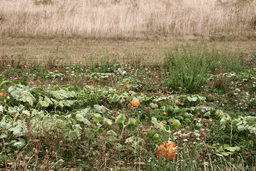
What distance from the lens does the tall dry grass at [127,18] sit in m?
9.38

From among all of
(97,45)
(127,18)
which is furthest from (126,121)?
(127,18)

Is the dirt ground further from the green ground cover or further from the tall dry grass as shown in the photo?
the green ground cover

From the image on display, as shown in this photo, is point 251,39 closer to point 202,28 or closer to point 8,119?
point 202,28

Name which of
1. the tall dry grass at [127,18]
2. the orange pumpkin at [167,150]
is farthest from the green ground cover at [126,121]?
the tall dry grass at [127,18]

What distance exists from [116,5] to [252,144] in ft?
32.3

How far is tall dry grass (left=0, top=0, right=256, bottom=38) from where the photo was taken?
9.38 m

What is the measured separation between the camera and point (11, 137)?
2.05 meters

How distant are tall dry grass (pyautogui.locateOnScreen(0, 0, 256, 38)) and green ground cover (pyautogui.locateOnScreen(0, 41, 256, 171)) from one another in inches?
183

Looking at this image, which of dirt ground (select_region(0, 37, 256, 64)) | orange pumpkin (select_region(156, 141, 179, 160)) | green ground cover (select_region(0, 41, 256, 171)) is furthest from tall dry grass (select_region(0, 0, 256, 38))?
orange pumpkin (select_region(156, 141, 179, 160))

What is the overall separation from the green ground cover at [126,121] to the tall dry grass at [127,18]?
464 centimetres

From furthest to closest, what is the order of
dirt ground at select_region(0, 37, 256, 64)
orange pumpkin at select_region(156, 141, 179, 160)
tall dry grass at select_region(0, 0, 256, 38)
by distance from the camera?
tall dry grass at select_region(0, 0, 256, 38)
dirt ground at select_region(0, 37, 256, 64)
orange pumpkin at select_region(156, 141, 179, 160)

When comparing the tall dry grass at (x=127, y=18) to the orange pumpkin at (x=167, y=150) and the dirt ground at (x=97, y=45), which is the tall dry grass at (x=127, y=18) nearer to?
the dirt ground at (x=97, y=45)

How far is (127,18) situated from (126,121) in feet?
27.2

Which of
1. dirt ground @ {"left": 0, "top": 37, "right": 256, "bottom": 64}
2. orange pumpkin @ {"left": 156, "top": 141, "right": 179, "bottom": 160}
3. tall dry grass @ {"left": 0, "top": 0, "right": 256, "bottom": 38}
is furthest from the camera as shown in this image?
tall dry grass @ {"left": 0, "top": 0, "right": 256, "bottom": 38}
